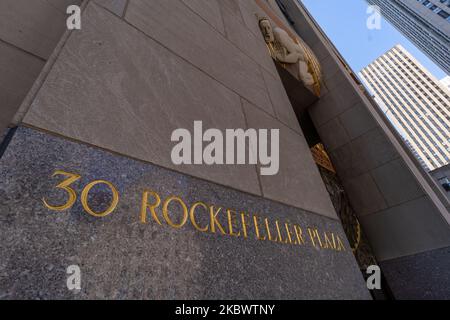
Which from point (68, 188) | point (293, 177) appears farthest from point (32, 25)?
point (293, 177)

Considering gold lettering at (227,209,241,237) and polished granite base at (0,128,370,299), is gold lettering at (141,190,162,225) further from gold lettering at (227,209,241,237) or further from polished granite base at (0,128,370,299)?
gold lettering at (227,209,241,237)

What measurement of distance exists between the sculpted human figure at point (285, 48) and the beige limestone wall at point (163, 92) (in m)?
2.72

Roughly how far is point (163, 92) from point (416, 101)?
11281 centimetres

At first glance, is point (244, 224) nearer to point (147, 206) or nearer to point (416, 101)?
point (147, 206)

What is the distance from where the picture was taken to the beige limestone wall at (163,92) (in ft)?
4.96

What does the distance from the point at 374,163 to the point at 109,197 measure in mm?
6538

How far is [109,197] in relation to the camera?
132 cm

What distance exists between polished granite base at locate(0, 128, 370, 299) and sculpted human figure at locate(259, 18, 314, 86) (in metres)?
5.76

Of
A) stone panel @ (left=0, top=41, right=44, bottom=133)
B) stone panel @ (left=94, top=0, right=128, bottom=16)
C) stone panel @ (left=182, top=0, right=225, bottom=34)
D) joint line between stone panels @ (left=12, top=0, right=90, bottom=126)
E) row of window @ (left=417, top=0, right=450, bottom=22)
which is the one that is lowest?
joint line between stone panels @ (left=12, top=0, right=90, bottom=126)

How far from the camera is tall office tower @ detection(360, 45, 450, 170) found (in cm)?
7825

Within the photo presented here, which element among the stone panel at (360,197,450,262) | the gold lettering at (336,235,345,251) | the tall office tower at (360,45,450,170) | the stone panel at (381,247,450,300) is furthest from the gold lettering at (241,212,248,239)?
the tall office tower at (360,45,450,170)

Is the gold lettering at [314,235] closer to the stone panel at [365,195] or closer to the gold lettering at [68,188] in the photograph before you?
the gold lettering at [68,188]
